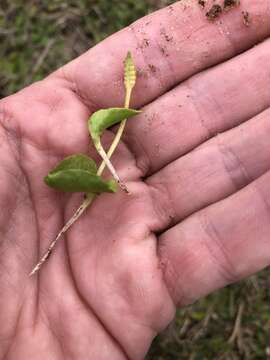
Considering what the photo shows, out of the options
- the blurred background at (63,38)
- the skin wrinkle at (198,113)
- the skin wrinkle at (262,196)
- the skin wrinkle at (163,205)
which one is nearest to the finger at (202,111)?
the skin wrinkle at (198,113)

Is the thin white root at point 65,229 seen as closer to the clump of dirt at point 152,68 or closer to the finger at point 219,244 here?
the finger at point 219,244

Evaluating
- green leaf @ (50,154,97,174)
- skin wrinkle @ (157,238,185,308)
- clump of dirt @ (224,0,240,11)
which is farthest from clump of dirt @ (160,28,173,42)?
skin wrinkle @ (157,238,185,308)

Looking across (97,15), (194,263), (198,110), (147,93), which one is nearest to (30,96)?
(147,93)

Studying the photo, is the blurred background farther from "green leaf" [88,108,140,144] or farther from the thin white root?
"green leaf" [88,108,140,144]

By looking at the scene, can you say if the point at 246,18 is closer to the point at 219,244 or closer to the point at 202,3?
the point at 202,3

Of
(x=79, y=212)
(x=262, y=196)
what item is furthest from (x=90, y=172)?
(x=262, y=196)
